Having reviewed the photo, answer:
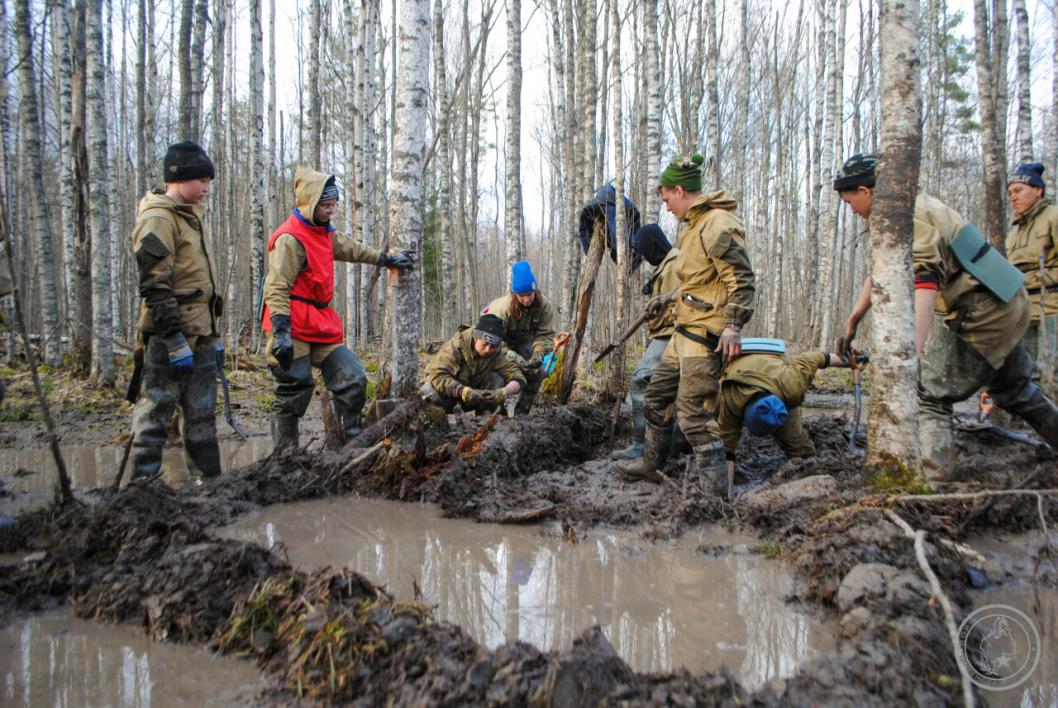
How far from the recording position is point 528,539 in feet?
10.6

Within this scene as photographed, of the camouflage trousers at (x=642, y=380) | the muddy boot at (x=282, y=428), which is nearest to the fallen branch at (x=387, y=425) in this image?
the muddy boot at (x=282, y=428)

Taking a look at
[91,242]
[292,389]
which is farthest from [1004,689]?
[91,242]

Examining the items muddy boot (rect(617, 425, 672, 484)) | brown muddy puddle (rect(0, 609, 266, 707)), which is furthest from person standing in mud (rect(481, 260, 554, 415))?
brown muddy puddle (rect(0, 609, 266, 707))

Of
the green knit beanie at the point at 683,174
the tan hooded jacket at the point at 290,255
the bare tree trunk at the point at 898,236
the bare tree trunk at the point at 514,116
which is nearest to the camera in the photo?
the bare tree trunk at the point at 898,236

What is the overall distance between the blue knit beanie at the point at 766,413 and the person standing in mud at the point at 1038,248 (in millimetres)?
2550

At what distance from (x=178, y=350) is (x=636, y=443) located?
11.0 ft

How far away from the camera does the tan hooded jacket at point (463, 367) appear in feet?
18.4

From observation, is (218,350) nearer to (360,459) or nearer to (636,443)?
(360,459)

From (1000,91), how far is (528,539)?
34.6ft

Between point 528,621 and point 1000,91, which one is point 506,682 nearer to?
point 528,621

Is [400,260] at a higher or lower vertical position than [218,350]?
higher

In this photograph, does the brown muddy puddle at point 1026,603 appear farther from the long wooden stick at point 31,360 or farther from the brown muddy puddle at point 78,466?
the brown muddy puddle at point 78,466

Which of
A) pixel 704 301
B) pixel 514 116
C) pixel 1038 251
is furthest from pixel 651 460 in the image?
pixel 514 116

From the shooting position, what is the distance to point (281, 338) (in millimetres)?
4250
